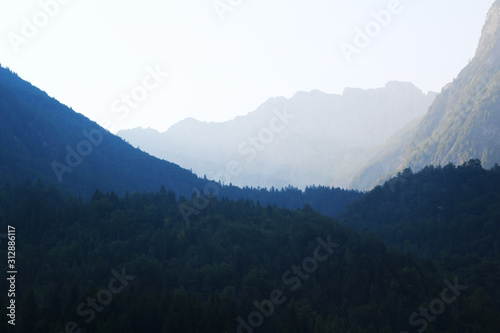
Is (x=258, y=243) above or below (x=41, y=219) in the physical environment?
below

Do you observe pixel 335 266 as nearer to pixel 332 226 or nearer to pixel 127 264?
pixel 332 226

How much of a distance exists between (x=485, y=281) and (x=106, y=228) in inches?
4574

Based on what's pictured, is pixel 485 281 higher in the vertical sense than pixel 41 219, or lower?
lower

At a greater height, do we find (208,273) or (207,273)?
(207,273)

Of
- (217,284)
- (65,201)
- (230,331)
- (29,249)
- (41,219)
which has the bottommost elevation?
(230,331)

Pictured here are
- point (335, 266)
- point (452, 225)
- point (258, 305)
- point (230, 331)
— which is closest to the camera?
point (230, 331)

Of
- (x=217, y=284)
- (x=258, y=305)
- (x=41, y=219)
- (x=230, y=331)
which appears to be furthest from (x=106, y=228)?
(x=230, y=331)

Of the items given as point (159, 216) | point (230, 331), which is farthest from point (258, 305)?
point (159, 216)

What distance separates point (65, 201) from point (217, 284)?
7505 cm

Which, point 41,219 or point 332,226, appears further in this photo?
point 332,226

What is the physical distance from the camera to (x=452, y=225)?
189000 mm

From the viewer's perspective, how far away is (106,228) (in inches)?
6294

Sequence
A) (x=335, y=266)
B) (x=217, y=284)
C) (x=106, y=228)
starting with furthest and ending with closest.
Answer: (x=106, y=228), (x=335, y=266), (x=217, y=284)

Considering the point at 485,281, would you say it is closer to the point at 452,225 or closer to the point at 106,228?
the point at 452,225
